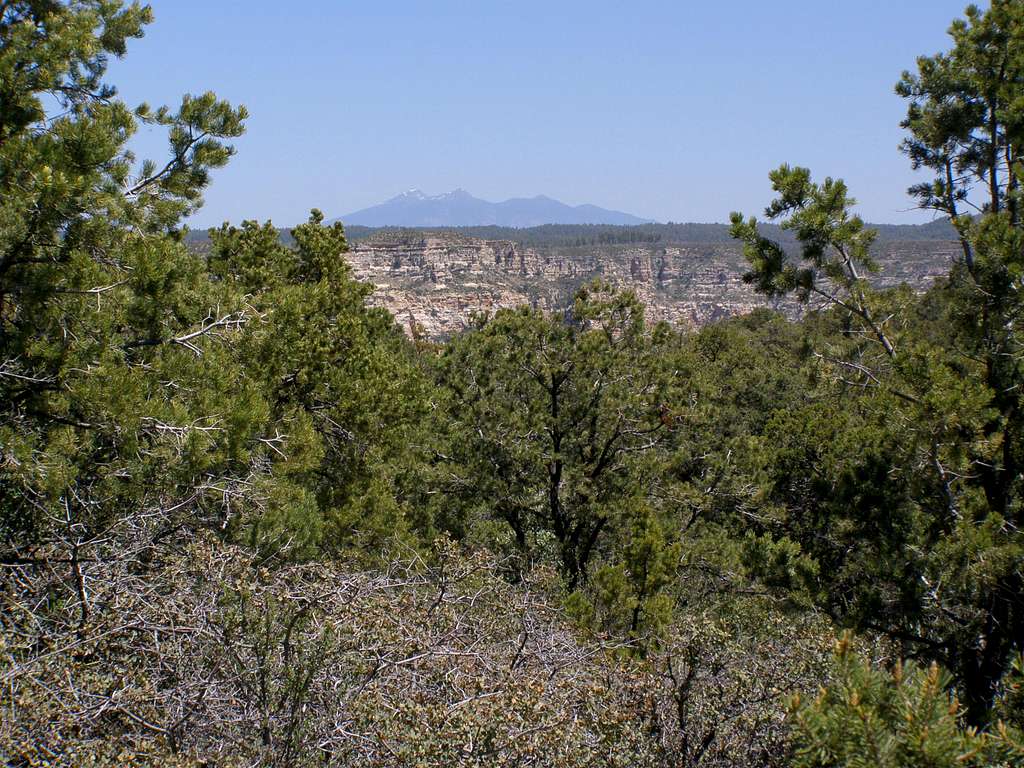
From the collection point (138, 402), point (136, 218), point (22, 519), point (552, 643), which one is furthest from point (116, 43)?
point (552, 643)

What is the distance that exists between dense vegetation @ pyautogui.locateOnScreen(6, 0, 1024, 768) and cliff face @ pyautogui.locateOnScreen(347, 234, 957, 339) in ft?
305

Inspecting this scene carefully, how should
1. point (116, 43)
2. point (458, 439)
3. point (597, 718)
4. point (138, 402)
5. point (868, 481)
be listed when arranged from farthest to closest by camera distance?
point (458, 439) < point (868, 481) < point (116, 43) < point (138, 402) < point (597, 718)

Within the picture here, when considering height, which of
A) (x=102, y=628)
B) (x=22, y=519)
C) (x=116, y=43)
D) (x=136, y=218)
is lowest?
(x=102, y=628)

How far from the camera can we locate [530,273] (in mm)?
122125

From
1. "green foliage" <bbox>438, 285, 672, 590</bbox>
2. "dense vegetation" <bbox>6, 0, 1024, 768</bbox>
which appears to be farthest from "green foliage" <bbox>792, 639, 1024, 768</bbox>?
"green foliage" <bbox>438, 285, 672, 590</bbox>

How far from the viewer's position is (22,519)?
543cm

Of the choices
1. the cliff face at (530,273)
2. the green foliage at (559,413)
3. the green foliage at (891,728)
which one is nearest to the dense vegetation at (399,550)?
the green foliage at (891,728)

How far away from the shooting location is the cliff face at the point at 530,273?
4139 inches

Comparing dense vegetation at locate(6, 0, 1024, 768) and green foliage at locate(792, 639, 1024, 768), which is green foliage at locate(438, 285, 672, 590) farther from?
green foliage at locate(792, 639, 1024, 768)

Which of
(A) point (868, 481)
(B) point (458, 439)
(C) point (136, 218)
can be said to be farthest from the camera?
(B) point (458, 439)

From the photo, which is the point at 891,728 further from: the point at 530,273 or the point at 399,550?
the point at 530,273

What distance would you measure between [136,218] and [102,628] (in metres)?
2.88

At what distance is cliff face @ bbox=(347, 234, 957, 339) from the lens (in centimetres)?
10512

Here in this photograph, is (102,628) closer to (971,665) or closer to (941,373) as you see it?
(941,373)
